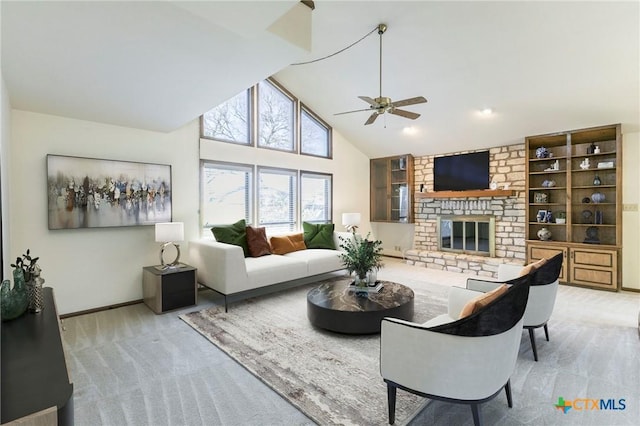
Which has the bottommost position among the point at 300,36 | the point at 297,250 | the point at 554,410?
the point at 554,410

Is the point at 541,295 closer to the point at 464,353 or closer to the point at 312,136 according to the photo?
the point at 464,353

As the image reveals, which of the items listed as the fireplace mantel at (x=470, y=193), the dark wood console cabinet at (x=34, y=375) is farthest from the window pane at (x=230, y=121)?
the fireplace mantel at (x=470, y=193)

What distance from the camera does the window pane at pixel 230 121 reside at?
4.88m

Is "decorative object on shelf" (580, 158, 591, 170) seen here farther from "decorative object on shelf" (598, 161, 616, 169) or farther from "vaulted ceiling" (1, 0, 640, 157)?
"vaulted ceiling" (1, 0, 640, 157)

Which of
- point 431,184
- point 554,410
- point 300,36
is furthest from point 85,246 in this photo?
point 431,184

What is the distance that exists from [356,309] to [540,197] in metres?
4.40

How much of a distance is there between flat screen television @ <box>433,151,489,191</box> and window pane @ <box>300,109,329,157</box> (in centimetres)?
241

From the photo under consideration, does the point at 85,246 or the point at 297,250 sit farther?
the point at 297,250

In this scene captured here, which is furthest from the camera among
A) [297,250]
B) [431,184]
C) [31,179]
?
[431,184]

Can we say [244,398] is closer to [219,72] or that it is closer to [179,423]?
[179,423]

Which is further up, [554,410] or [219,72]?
[219,72]

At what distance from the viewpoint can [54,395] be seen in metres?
1.10

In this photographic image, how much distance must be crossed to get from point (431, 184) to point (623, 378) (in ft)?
15.5

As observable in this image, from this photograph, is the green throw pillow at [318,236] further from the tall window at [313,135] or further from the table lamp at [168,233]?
the table lamp at [168,233]
